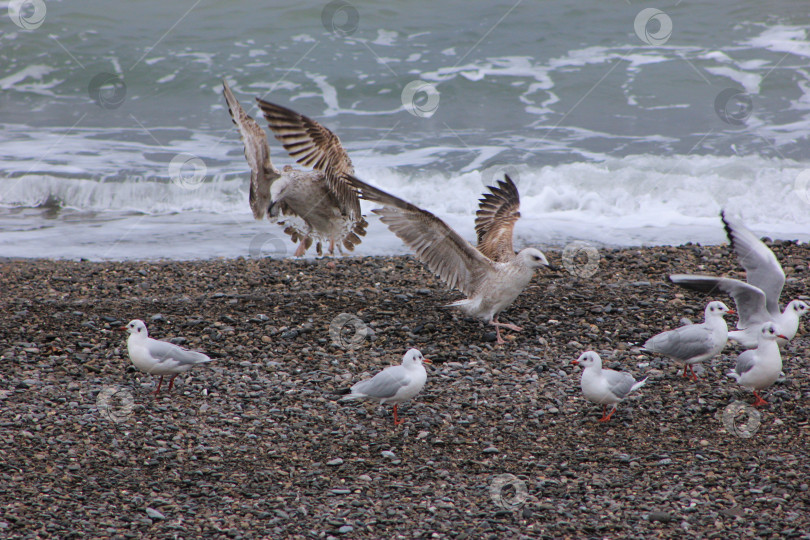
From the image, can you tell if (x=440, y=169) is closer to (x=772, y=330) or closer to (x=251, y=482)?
(x=772, y=330)

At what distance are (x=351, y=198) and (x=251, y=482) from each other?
16.5 feet

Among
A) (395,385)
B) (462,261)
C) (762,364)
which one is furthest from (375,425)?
(762,364)

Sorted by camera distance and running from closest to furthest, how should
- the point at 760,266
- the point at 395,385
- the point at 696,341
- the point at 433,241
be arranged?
the point at 395,385
the point at 696,341
the point at 760,266
the point at 433,241

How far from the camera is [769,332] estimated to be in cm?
540

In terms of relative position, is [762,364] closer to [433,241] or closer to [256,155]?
[433,241]

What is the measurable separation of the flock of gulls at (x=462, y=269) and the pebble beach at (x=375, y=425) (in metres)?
0.27

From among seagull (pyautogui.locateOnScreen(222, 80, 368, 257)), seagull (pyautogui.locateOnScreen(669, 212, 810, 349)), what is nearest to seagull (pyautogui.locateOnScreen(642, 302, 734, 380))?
seagull (pyautogui.locateOnScreen(669, 212, 810, 349))

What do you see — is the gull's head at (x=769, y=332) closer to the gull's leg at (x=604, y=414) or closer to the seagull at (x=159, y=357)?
the gull's leg at (x=604, y=414)

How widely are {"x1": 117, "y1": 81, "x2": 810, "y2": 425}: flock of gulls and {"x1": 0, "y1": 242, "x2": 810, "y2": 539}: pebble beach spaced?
0.27 metres

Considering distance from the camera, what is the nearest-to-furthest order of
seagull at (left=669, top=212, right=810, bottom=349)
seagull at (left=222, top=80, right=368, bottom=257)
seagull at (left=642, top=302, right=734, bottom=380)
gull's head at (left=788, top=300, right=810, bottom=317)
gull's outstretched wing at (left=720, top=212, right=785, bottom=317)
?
seagull at (left=642, top=302, right=734, bottom=380)
seagull at (left=669, top=212, right=810, bottom=349)
gull's head at (left=788, top=300, right=810, bottom=317)
gull's outstretched wing at (left=720, top=212, right=785, bottom=317)
seagull at (left=222, top=80, right=368, bottom=257)

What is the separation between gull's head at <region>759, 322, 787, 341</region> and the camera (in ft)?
17.7

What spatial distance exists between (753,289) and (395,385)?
2790 mm

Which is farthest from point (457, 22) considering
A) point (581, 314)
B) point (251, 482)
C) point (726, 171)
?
point (251, 482)

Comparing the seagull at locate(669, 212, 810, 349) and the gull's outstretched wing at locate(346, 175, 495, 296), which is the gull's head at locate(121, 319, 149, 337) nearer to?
the gull's outstretched wing at locate(346, 175, 495, 296)
